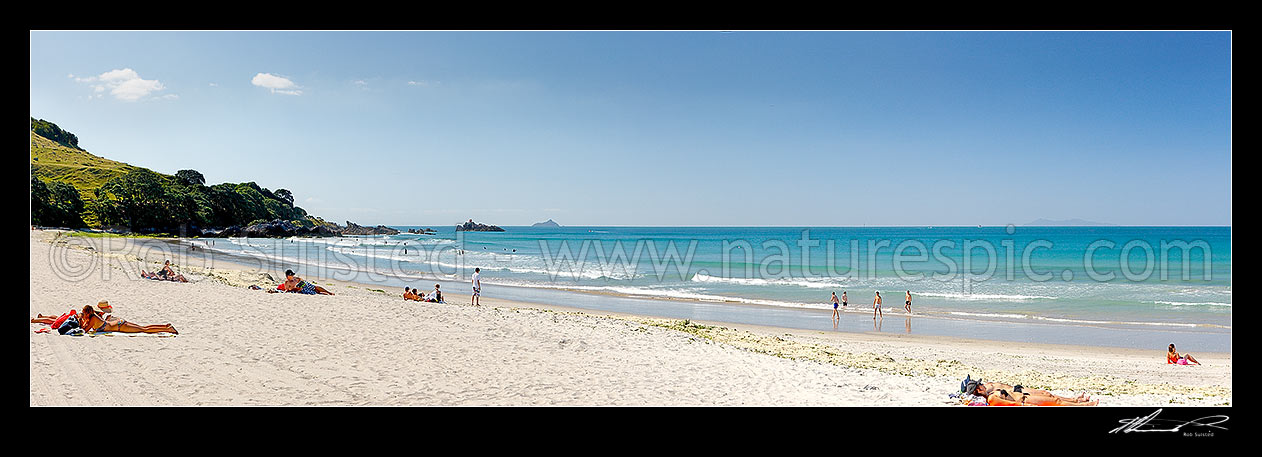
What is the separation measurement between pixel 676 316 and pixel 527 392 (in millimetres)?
10501

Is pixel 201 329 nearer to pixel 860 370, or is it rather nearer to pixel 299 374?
pixel 299 374

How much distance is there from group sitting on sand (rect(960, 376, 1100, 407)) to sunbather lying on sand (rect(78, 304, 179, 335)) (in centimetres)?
1161

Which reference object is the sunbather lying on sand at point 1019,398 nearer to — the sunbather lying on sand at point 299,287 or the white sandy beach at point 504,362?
the white sandy beach at point 504,362

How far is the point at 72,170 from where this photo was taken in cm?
8000

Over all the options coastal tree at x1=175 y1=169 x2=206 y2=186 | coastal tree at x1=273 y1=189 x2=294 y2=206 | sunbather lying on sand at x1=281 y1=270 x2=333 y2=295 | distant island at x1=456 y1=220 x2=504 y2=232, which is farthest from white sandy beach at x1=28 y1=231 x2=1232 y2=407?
distant island at x1=456 y1=220 x2=504 y2=232

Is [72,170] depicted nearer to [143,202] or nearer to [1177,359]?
[143,202]

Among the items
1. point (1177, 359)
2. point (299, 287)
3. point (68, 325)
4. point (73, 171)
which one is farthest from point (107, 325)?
point (73, 171)

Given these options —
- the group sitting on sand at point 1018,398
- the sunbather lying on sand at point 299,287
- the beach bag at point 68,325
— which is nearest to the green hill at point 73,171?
the sunbather lying on sand at point 299,287

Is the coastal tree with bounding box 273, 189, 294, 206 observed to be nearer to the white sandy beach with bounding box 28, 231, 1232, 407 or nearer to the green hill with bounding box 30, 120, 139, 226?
the green hill with bounding box 30, 120, 139, 226

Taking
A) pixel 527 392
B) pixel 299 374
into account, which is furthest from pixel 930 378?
pixel 299 374
